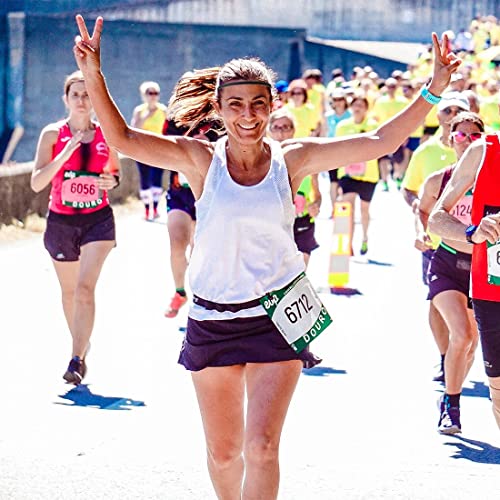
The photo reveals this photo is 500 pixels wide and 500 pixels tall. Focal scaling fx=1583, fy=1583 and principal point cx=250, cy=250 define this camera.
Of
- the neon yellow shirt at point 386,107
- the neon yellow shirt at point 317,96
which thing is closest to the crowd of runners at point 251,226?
the neon yellow shirt at point 317,96

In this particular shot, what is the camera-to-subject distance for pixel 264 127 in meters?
5.71

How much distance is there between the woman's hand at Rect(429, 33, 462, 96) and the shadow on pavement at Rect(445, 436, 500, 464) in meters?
2.65

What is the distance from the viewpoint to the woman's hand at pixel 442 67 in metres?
5.72

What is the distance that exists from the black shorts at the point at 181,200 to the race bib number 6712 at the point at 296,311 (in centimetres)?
602

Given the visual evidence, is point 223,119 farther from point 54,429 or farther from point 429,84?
point 54,429

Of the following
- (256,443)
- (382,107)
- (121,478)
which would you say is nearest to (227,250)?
(256,443)

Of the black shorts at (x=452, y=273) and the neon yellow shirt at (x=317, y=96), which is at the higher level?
the black shorts at (x=452, y=273)

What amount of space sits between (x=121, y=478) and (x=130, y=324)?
505 centimetres

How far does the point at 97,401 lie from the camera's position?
29.7 ft

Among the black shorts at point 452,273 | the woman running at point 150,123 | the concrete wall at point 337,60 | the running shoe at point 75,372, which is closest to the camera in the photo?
the black shorts at point 452,273

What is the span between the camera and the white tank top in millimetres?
5535

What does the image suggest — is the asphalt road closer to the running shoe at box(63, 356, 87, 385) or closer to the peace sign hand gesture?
the running shoe at box(63, 356, 87, 385)

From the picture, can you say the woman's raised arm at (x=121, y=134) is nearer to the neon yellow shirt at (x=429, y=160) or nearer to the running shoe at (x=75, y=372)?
the running shoe at (x=75, y=372)

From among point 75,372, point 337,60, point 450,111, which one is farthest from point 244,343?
point 337,60
